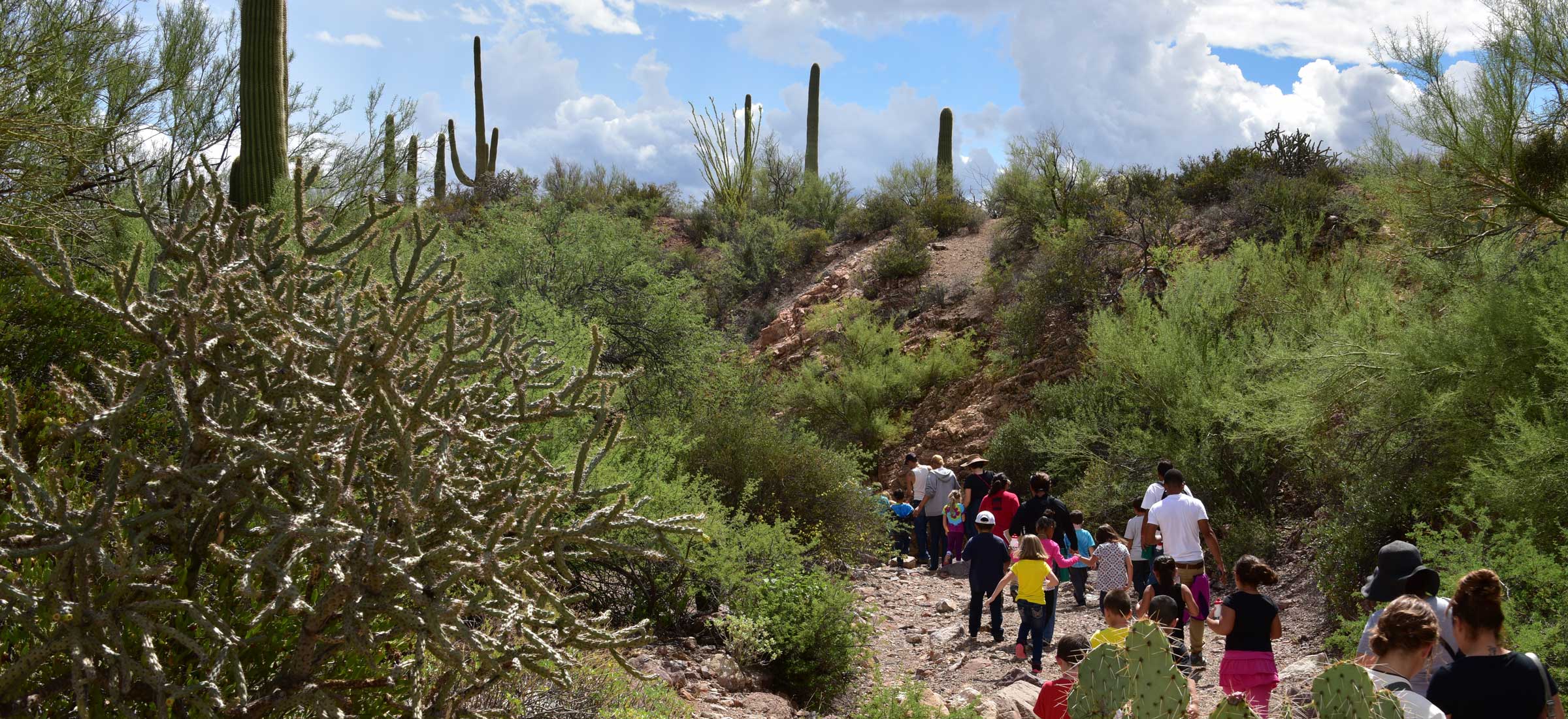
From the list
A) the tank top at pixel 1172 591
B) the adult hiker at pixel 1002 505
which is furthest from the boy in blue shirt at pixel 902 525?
the tank top at pixel 1172 591

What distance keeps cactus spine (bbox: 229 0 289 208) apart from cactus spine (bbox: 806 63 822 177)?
22951mm

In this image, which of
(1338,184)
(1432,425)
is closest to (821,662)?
(1432,425)

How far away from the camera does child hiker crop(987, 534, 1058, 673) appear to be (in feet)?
27.0

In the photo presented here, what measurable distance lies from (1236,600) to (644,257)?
40.6 ft

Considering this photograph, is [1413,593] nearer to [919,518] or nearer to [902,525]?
[919,518]

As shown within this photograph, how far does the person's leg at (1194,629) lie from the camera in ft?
26.7

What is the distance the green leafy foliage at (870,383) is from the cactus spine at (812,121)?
38.2 feet

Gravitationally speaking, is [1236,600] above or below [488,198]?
below

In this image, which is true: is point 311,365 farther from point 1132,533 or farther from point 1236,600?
point 1132,533

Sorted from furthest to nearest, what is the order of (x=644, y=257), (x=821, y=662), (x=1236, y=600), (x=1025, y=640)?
(x=644, y=257), (x=1025, y=640), (x=821, y=662), (x=1236, y=600)

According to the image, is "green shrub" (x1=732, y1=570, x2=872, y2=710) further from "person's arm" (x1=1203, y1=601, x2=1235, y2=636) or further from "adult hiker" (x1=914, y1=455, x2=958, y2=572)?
"adult hiker" (x1=914, y1=455, x2=958, y2=572)

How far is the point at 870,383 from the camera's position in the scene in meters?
22.6

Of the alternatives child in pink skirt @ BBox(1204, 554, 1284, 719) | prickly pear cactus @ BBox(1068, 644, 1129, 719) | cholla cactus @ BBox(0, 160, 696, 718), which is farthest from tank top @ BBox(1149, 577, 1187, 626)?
cholla cactus @ BBox(0, 160, 696, 718)

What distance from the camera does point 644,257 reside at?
16922mm
